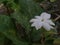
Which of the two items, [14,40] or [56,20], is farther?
[56,20]

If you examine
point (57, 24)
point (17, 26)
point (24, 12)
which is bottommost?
point (57, 24)

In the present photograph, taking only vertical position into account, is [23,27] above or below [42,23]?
below

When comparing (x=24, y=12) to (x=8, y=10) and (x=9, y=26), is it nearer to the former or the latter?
(x=9, y=26)

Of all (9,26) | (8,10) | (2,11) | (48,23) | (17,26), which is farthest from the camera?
(2,11)

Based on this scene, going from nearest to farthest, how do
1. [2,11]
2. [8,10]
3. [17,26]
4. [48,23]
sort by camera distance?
[48,23] → [17,26] → [8,10] → [2,11]

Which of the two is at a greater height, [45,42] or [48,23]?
[48,23]

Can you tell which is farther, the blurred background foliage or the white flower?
the blurred background foliage

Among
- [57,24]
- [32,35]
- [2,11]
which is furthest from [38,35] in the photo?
[2,11]

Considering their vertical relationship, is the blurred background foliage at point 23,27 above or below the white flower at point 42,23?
below

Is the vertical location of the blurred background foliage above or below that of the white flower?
below

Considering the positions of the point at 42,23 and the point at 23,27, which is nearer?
the point at 42,23

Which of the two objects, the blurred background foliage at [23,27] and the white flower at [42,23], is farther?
the blurred background foliage at [23,27]
